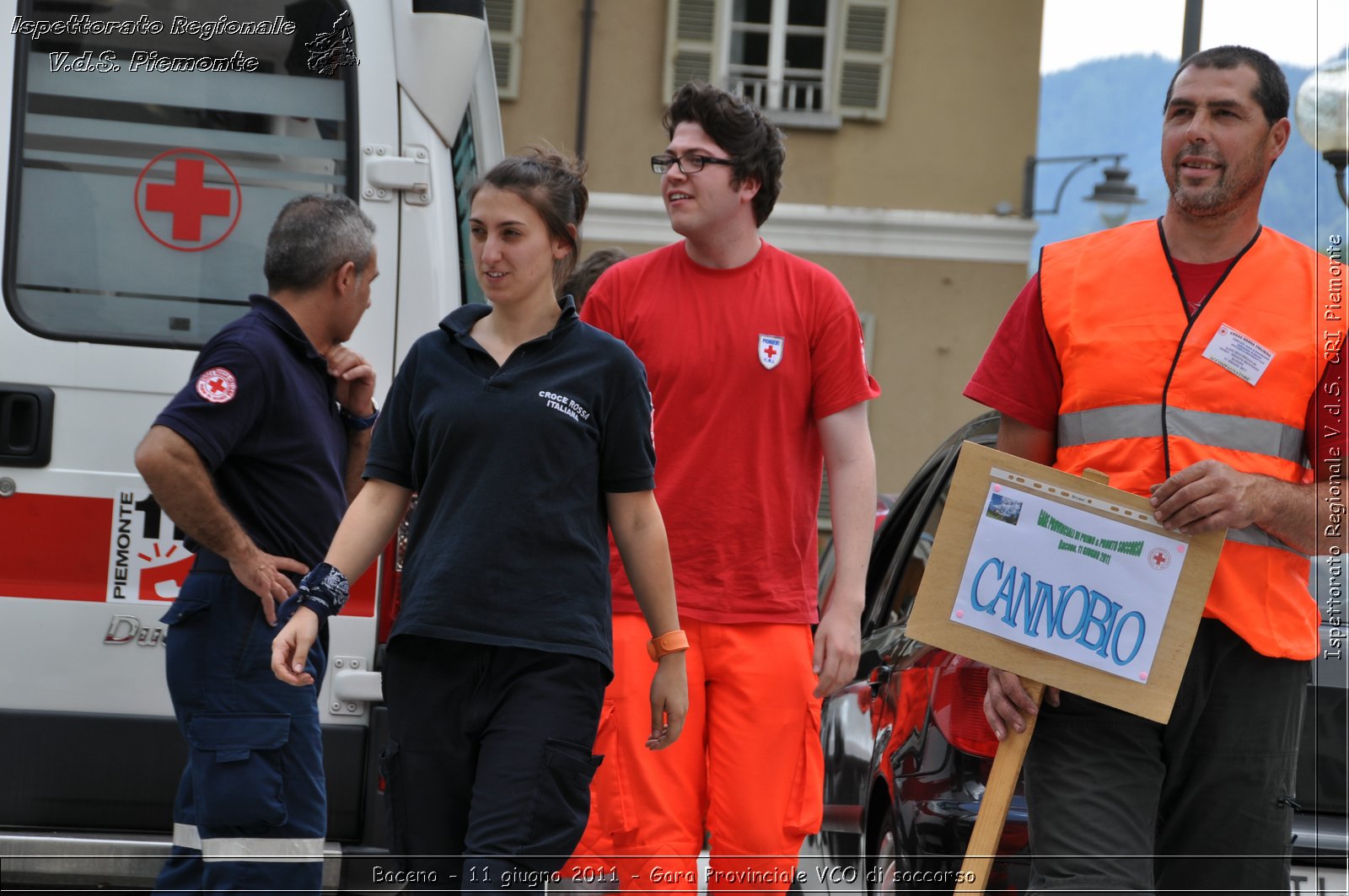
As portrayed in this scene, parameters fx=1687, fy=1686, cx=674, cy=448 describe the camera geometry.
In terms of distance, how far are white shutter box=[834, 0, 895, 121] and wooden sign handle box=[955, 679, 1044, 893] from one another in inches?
617

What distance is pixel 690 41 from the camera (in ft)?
60.2

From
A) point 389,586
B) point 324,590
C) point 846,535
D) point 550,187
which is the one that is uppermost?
point 550,187

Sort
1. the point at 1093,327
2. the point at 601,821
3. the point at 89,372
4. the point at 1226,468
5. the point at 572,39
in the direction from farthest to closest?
the point at 572,39
the point at 89,372
the point at 601,821
the point at 1093,327
the point at 1226,468

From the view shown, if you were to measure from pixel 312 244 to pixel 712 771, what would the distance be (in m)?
1.68

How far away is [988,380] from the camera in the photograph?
365 centimetres

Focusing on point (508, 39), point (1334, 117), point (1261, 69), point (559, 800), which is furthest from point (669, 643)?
point (508, 39)

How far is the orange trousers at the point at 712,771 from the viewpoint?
4082 mm

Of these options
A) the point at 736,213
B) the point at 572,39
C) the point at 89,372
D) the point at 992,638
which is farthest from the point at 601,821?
the point at 572,39

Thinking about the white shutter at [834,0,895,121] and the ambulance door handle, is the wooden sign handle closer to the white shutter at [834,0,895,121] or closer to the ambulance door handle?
the ambulance door handle

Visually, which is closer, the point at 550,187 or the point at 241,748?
the point at 550,187

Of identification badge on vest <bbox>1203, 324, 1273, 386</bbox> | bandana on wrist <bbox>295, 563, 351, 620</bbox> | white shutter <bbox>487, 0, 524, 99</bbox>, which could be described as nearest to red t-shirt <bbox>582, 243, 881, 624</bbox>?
bandana on wrist <bbox>295, 563, 351, 620</bbox>

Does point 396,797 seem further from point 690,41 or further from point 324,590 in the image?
point 690,41

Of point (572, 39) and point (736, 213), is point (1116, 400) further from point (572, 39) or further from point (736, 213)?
point (572, 39)

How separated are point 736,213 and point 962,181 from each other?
14.8 meters
